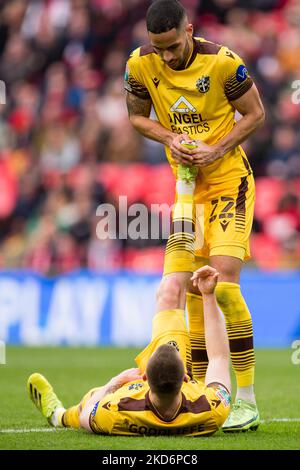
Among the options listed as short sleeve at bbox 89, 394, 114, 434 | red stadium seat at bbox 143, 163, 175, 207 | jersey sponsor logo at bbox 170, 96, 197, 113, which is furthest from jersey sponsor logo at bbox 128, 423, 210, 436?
red stadium seat at bbox 143, 163, 175, 207

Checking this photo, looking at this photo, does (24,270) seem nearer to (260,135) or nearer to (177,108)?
(260,135)

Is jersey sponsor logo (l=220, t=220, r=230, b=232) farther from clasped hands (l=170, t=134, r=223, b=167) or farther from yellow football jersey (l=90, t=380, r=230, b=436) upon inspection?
yellow football jersey (l=90, t=380, r=230, b=436)

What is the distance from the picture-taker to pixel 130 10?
20.2 m

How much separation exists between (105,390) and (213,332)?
32.3 inches

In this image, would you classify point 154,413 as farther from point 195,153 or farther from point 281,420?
point 195,153

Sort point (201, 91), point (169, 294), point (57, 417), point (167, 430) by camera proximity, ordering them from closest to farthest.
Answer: point (167, 430) → point (169, 294) → point (57, 417) → point (201, 91)

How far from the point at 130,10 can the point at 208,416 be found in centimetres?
1443

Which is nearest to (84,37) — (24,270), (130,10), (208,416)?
(130,10)

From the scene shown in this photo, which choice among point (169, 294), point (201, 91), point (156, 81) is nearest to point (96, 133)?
point (156, 81)

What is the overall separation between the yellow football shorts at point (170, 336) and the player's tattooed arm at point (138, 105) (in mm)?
1725

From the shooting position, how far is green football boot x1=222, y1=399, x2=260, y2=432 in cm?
742

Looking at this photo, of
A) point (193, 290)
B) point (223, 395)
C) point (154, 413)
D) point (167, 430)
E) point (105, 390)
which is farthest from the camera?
point (193, 290)

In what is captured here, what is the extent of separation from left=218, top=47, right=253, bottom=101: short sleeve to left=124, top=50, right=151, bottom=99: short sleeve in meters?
0.62

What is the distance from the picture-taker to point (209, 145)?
7895 millimetres
